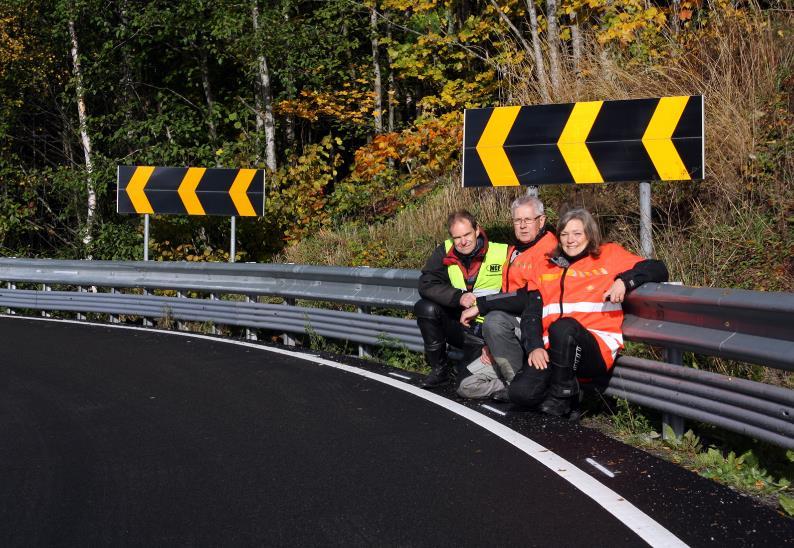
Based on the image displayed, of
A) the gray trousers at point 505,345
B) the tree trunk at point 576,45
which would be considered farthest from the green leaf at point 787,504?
the tree trunk at point 576,45

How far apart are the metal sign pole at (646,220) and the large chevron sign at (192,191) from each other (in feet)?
26.7

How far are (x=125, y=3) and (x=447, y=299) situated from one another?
17.0 metres

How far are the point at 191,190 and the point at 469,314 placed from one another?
32.7 feet

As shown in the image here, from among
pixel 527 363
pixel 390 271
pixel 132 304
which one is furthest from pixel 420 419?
pixel 132 304

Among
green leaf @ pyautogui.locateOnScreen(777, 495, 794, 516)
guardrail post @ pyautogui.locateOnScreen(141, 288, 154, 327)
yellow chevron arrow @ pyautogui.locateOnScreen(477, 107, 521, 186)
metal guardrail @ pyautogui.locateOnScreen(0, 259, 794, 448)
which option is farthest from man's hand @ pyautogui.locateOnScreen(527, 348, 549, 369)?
guardrail post @ pyautogui.locateOnScreen(141, 288, 154, 327)

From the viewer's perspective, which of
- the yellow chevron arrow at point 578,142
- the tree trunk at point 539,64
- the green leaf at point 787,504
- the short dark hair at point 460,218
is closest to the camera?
the green leaf at point 787,504

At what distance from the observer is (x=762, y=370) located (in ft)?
24.0

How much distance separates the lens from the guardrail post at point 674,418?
22.2 feet

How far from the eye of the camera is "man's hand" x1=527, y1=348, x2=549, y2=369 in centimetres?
750

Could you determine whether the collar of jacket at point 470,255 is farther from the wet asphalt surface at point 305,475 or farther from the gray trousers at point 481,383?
the wet asphalt surface at point 305,475

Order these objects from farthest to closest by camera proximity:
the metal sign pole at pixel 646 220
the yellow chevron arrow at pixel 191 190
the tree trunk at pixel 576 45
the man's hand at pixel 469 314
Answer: the yellow chevron arrow at pixel 191 190 → the tree trunk at pixel 576 45 → the metal sign pole at pixel 646 220 → the man's hand at pixel 469 314

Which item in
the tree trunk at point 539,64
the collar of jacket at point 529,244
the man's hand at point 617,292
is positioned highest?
the tree trunk at point 539,64

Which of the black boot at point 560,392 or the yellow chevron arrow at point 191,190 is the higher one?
the yellow chevron arrow at point 191,190

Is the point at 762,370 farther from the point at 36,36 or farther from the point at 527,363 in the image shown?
the point at 36,36
